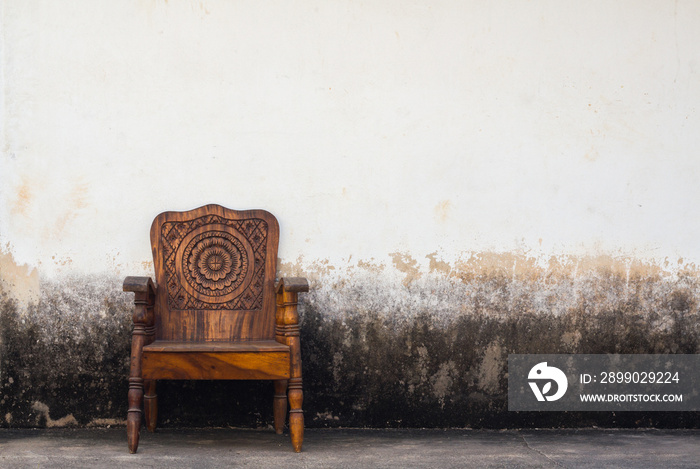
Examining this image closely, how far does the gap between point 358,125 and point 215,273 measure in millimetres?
1039

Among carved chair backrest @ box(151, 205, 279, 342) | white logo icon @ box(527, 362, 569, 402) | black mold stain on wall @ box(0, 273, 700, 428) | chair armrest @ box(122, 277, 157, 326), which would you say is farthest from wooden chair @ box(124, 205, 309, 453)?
white logo icon @ box(527, 362, 569, 402)

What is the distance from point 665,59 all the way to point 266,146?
213 cm

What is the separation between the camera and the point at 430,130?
376cm

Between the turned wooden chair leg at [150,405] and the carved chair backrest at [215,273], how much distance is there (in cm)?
27

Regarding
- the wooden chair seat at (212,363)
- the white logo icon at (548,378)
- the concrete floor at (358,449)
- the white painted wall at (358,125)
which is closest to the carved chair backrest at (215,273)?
the white painted wall at (358,125)

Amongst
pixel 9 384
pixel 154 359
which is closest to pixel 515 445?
pixel 154 359

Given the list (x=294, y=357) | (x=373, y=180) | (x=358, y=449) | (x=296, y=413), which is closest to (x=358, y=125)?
(x=373, y=180)

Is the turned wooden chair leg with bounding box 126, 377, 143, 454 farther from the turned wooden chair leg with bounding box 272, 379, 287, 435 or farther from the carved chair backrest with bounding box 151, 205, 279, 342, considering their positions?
the turned wooden chair leg with bounding box 272, 379, 287, 435

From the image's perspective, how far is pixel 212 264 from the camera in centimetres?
358

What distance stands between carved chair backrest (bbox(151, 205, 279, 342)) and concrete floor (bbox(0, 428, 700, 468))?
52cm

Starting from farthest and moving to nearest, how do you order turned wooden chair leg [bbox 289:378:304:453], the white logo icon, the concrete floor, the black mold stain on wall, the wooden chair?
the white logo icon, the black mold stain on wall, the wooden chair, turned wooden chair leg [bbox 289:378:304:453], the concrete floor

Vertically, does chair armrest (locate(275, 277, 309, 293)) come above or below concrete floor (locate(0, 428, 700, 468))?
above

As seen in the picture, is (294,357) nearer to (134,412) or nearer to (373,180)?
(134,412)

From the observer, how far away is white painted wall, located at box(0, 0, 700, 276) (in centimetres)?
365
